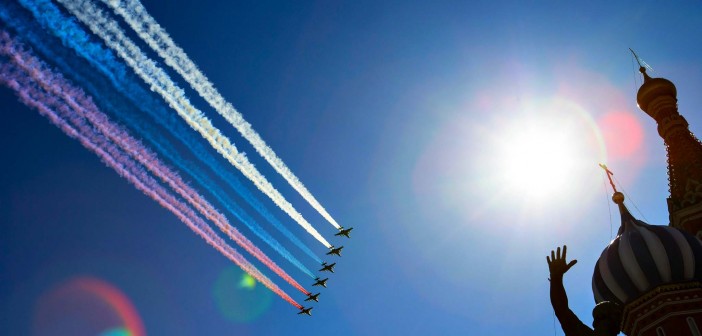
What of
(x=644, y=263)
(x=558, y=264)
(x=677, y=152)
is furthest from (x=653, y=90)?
(x=558, y=264)

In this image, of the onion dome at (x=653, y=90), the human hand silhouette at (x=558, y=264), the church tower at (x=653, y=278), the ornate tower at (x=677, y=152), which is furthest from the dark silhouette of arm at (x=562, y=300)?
the onion dome at (x=653, y=90)

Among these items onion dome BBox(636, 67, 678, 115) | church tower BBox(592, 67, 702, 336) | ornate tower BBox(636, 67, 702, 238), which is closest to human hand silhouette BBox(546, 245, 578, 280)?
church tower BBox(592, 67, 702, 336)

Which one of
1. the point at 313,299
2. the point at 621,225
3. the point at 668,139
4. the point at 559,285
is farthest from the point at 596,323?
the point at 313,299

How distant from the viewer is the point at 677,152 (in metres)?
38.9

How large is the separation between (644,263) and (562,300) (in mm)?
22876

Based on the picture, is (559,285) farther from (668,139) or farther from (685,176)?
(668,139)

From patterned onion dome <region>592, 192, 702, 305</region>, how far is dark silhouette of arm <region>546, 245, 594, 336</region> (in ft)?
74.4

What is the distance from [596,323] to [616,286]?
911 inches

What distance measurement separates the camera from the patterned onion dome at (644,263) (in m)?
27.5

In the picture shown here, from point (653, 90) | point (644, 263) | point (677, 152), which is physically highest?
point (653, 90)

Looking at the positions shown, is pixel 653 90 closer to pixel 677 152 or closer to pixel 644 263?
pixel 677 152

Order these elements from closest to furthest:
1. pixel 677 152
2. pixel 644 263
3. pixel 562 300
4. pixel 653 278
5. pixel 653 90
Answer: pixel 562 300
pixel 653 278
pixel 644 263
pixel 677 152
pixel 653 90

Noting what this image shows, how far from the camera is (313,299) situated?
158 feet

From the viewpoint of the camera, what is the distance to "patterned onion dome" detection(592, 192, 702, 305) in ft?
90.2
